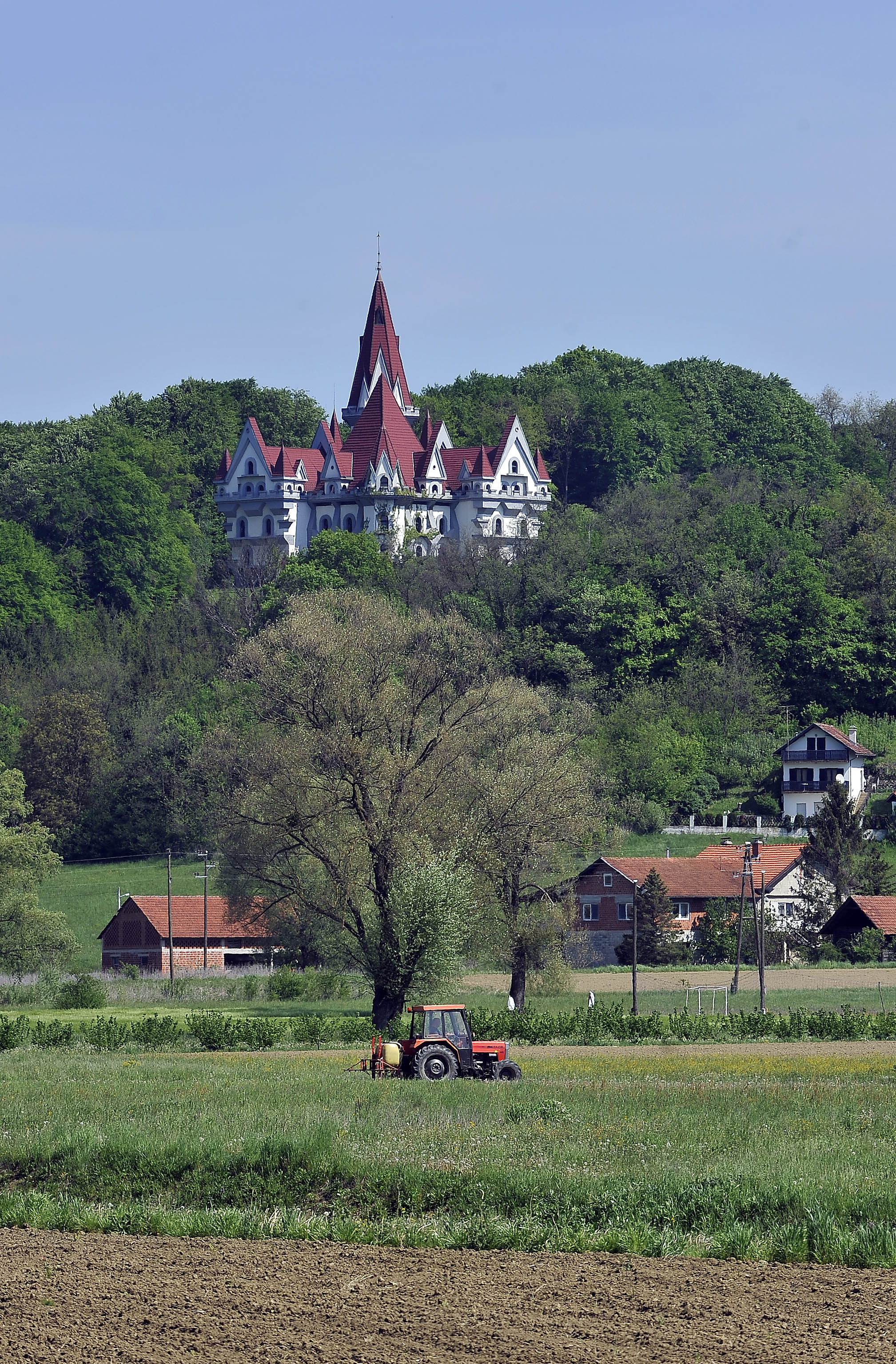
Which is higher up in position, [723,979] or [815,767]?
[815,767]

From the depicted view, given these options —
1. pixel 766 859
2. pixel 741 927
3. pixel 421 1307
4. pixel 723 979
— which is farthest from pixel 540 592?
pixel 421 1307

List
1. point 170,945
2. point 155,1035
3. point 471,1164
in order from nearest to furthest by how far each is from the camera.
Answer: point 471,1164 < point 155,1035 < point 170,945

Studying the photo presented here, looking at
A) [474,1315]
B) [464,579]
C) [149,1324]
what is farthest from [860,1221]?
[464,579]

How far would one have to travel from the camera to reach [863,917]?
7925 centimetres

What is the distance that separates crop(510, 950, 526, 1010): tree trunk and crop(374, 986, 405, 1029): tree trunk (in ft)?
33.5

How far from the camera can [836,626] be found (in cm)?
12962

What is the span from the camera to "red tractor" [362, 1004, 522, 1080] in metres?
32.0

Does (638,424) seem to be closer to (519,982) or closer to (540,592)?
(540,592)

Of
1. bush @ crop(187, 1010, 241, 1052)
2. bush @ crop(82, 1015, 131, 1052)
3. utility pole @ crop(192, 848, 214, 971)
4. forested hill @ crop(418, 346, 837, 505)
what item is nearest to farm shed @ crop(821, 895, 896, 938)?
utility pole @ crop(192, 848, 214, 971)

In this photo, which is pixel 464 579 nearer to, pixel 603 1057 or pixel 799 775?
pixel 799 775

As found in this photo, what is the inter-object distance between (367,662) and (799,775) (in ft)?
216

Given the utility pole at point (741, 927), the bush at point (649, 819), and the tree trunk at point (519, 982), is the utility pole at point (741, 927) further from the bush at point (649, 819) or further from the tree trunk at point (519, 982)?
the bush at point (649, 819)

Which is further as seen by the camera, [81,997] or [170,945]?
[170,945]

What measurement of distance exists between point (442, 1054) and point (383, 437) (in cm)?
13441
